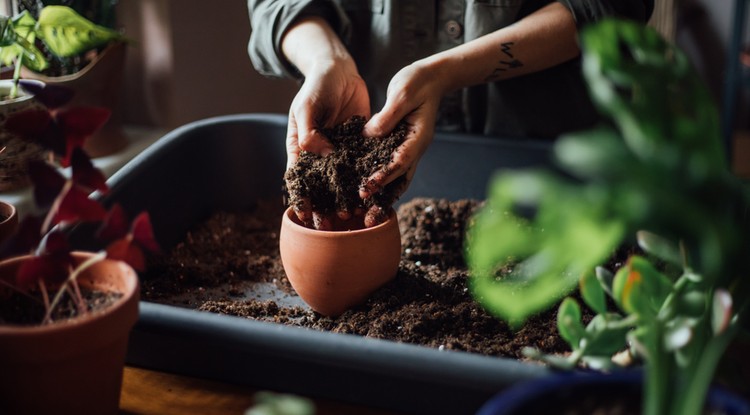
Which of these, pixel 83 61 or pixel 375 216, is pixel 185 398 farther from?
pixel 83 61

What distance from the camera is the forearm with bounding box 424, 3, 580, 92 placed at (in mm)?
1120

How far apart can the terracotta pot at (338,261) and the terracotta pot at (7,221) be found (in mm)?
297

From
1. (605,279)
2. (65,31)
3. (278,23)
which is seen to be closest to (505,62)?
(278,23)

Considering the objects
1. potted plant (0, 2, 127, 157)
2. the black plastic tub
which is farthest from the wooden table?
potted plant (0, 2, 127, 157)

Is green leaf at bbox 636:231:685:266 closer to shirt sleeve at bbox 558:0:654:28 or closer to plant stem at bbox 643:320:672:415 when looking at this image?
plant stem at bbox 643:320:672:415

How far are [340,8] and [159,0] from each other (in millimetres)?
513

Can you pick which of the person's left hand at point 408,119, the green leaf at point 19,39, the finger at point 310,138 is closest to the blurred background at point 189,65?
the green leaf at point 19,39

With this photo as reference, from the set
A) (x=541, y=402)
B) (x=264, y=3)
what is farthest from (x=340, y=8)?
(x=541, y=402)

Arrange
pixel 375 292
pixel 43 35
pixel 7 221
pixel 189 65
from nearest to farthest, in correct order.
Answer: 1. pixel 7 221
2. pixel 375 292
3. pixel 43 35
4. pixel 189 65

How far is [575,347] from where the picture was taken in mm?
655

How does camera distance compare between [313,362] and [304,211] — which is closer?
[313,362]

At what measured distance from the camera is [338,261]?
90cm

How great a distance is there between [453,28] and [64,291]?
0.76 metres

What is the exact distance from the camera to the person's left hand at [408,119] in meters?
0.93
